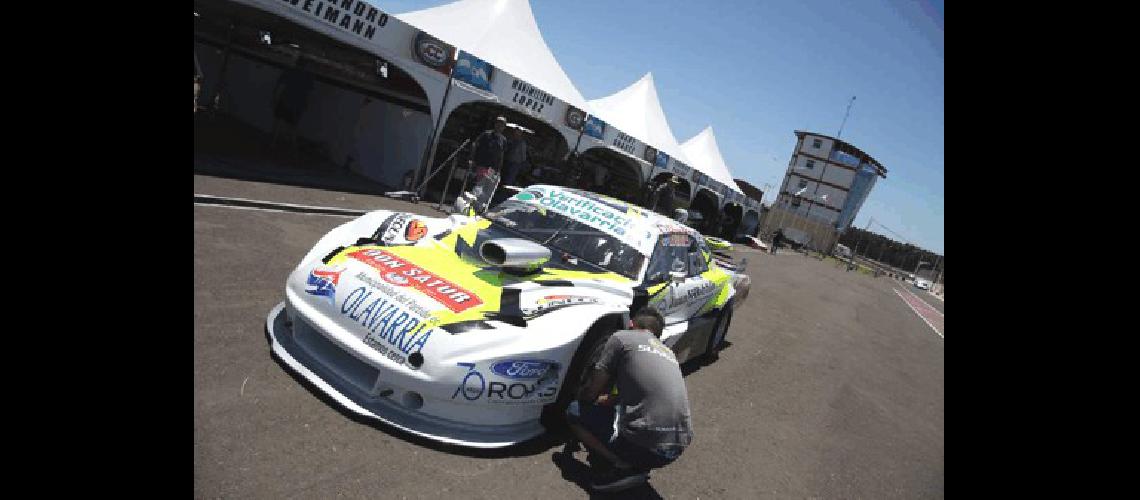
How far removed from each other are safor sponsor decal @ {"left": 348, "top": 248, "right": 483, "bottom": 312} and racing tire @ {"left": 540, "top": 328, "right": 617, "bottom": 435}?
0.61 meters

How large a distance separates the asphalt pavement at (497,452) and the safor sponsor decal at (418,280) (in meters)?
0.69

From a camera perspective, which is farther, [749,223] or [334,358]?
[749,223]

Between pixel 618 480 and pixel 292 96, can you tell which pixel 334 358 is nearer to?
pixel 618 480

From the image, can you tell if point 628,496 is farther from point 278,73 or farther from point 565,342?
point 278,73

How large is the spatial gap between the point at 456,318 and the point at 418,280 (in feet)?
1.41

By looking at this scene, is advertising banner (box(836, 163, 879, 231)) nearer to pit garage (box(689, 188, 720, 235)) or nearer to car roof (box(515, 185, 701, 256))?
pit garage (box(689, 188, 720, 235))

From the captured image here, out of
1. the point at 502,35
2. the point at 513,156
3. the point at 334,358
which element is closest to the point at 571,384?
the point at 334,358

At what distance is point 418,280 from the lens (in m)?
3.18

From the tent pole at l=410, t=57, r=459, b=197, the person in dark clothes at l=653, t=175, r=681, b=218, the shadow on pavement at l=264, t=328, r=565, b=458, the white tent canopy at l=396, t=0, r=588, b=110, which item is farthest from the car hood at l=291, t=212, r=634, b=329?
the white tent canopy at l=396, t=0, r=588, b=110

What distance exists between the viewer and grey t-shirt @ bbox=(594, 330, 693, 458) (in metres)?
2.71
